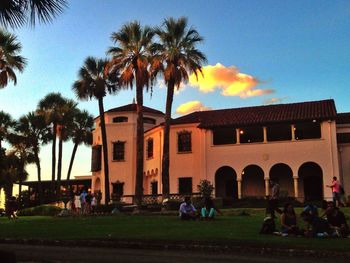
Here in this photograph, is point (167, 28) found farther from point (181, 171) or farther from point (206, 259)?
point (206, 259)

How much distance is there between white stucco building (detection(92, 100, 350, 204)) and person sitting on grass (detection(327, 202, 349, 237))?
21.6 meters

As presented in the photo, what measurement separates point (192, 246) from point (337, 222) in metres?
4.69

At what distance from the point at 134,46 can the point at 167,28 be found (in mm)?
2810

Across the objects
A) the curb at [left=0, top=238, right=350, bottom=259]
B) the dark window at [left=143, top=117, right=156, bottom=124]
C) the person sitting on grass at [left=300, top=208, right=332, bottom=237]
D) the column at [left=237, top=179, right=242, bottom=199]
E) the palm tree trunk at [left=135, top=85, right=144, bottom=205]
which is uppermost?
the dark window at [left=143, top=117, right=156, bottom=124]

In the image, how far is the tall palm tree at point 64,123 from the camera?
4912cm

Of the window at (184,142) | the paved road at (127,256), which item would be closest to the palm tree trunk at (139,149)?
the window at (184,142)

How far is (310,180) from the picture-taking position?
38594 mm

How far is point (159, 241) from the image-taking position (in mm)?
13703

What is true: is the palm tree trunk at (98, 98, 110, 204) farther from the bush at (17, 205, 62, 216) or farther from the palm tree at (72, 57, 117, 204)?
the bush at (17, 205, 62, 216)

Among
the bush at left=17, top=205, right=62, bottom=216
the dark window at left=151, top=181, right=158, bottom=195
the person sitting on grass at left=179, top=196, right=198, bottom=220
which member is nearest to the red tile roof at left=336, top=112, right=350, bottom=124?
the dark window at left=151, top=181, right=158, bottom=195

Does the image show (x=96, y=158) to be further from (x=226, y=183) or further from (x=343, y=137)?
(x=343, y=137)

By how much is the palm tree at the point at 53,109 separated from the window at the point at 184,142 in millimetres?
14204

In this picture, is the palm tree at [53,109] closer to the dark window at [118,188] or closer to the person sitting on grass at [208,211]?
the dark window at [118,188]

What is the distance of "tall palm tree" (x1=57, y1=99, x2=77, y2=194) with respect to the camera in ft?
161
